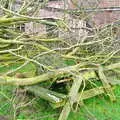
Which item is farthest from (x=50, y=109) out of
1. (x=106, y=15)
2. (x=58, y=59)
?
(x=106, y=15)

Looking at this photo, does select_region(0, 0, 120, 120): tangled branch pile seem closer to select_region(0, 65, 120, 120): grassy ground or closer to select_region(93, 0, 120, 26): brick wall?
select_region(0, 65, 120, 120): grassy ground

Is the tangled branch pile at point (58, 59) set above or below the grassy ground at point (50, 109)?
above

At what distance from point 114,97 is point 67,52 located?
1343 mm

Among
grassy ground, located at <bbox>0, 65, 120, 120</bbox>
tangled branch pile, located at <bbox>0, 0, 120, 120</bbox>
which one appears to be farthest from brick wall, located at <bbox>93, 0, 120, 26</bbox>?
grassy ground, located at <bbox>0, 65, 120, 120</bbox>

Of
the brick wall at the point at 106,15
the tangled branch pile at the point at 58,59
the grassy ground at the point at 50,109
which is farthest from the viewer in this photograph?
the brick wall at the point at 106,15

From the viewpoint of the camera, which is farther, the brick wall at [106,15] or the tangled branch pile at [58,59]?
the brick wall at [106,15]

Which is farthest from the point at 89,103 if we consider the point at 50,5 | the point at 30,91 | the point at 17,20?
the point at 50,5

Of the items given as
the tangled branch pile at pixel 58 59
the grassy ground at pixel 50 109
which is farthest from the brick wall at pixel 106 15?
the grassy ground at pixel 50 109

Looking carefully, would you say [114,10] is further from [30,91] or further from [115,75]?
[30,91]

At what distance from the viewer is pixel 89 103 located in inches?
259

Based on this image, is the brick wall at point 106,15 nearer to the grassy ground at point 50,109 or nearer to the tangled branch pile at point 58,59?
the tangled branch pile at point 58,59

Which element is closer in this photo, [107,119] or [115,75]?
[107,119]

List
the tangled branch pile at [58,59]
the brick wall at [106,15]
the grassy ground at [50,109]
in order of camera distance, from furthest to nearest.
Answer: the brick wall at [106,15] < the grassy ground at [50,109] < the tangled branch pile at [58,59]

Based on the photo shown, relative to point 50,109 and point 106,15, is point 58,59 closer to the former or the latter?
point 50,109
